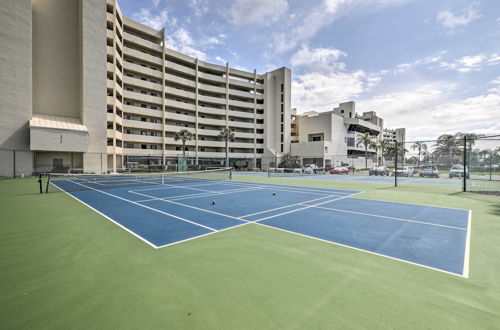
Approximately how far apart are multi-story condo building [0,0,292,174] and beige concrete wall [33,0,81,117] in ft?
Answer: 0.42

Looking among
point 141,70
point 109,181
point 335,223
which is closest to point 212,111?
point 141,70

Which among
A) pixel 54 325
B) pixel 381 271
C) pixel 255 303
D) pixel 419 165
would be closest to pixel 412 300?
pixel 381 271

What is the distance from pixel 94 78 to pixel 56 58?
566 cm

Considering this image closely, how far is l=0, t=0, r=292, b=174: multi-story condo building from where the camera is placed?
30.8 meters

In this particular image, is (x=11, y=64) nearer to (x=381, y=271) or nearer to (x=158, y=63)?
(x=158, y=63)

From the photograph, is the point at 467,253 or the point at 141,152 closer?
the point at 467,253

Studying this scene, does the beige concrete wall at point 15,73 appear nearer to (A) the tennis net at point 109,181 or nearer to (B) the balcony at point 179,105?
(A) the tennis net at point 109,181

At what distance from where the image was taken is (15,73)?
30.3 meters

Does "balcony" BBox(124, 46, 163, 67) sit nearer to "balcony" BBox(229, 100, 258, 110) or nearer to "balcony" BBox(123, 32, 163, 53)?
"balcony" BBox(123, 32, 163, 53)

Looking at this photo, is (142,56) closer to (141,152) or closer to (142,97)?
(142,97)

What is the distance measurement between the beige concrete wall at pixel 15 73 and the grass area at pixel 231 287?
34993 millimetres

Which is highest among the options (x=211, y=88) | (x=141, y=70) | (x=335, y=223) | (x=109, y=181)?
(x=211, y=88)

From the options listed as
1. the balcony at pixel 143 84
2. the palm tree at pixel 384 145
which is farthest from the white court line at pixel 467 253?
the palm tree at pixel 384 145

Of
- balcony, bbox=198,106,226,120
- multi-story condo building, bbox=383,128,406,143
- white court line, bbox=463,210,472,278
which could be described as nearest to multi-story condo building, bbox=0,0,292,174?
balcony, bbox=198,106,226,120
